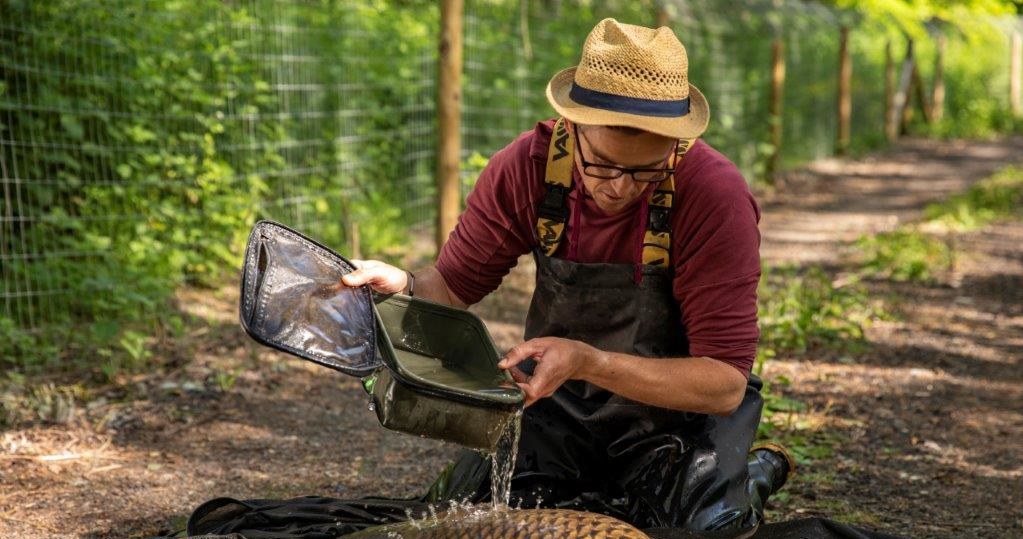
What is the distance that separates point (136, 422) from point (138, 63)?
88.1 inches

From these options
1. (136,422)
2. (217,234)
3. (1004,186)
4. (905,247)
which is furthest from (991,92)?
(136,422)

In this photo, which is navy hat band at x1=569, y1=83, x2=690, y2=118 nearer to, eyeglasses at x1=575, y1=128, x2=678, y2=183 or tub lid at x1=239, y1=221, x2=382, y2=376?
eyeglasses at x1=575, y1=128, x2=678, y2=183

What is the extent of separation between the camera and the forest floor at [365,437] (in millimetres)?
4152

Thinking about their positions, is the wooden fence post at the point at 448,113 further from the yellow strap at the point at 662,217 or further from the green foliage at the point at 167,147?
the yellow strap at the point at 662,217

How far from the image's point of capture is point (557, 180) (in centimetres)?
329

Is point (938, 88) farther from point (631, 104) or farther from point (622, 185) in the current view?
point (631, 104)

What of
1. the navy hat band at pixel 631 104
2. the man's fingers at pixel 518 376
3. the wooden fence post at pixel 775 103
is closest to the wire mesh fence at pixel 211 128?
the man's fingers at pixel 518 376

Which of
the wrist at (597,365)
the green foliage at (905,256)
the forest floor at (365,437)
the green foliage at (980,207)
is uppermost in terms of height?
the wrist at (597,365)

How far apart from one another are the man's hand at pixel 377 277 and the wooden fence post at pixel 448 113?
3878mm

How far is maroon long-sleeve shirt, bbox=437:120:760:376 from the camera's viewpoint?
124 inches

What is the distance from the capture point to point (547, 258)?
11.2 feet

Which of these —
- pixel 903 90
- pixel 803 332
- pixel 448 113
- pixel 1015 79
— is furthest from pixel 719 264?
pixel 1015 79

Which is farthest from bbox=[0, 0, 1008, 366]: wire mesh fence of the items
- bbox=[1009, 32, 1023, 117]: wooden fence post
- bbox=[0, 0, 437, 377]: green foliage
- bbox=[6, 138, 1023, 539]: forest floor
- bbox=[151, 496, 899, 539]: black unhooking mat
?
bbox=[1009, 32, 1023, 117]: wooden fence post

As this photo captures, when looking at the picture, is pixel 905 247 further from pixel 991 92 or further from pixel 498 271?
pixel 991 92
